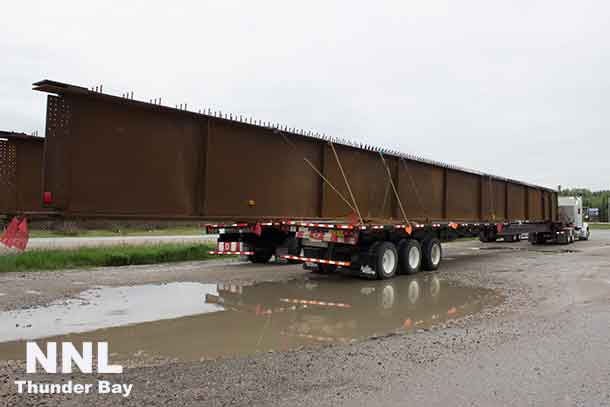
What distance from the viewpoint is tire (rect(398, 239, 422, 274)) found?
1186cm

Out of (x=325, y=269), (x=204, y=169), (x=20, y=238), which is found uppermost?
(x=204, y=169)

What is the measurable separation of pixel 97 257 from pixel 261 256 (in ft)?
16.1

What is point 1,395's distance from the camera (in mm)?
3719

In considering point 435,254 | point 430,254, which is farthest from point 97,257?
point 435,254

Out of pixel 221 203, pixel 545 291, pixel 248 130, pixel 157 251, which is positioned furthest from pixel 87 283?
pixel 545 291

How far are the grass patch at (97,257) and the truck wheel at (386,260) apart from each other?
688cm

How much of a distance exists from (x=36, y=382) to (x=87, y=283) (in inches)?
240

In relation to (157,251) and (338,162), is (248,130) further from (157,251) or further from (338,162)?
(157,251)

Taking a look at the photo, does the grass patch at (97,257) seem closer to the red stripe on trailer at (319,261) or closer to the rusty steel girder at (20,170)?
the rusty steel girder at (20,170)

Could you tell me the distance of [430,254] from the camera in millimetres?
12859

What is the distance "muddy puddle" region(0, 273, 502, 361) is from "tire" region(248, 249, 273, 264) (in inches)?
107

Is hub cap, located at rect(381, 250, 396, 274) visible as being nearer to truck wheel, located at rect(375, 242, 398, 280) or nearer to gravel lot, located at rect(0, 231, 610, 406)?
truck wheel, located at rect(375, 242, 398, 280)

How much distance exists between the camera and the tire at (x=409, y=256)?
38.9ft

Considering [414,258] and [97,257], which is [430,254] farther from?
[97,257]
